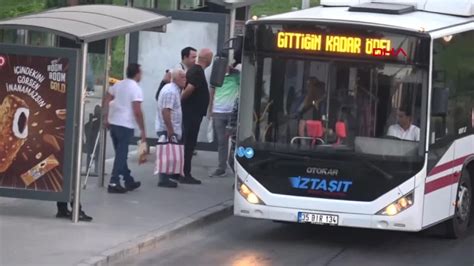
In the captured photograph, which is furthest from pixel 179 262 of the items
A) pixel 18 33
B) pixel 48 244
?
pixel 18 33

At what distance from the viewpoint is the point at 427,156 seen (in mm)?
12016

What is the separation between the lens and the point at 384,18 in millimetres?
12438

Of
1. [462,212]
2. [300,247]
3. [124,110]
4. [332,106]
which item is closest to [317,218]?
[300,247]

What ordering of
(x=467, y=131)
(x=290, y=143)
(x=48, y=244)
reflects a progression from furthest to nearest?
1. (x=467, y=131)
2. (x=290, y=143)
3. (x=48, y=244)

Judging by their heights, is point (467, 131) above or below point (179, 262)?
above

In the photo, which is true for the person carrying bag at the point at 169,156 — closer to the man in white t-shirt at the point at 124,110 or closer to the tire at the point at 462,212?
the man in white t-shirt at the point at 124,110

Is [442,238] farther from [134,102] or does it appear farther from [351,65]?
[134,102]

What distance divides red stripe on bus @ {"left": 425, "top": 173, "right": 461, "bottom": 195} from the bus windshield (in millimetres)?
426

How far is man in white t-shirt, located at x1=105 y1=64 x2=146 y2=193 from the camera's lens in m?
14.5

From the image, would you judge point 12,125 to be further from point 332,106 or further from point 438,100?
point 438,100

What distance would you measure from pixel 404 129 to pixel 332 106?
2.76 ft

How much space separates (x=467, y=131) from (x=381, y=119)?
2.02m

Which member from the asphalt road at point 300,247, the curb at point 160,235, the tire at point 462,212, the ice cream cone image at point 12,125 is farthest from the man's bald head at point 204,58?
the tire at point 462,212

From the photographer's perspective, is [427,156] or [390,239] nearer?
[427,156]
